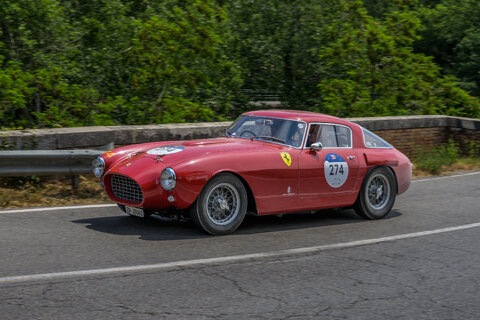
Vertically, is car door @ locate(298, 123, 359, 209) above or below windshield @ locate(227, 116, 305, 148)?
below

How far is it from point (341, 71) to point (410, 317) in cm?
1428

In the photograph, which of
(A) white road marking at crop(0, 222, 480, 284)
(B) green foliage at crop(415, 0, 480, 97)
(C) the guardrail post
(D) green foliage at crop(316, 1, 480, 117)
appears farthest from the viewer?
(B) green foliage at crop(415, 0, 480, 97)

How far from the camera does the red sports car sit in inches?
284

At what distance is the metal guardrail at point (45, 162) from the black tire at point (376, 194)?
3957 mm

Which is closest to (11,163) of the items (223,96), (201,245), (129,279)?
(201,245)

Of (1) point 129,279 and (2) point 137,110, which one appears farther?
(2) point 137,110

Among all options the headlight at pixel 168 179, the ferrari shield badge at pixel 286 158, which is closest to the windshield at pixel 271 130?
the ferrari shield badge at pixel 286 158

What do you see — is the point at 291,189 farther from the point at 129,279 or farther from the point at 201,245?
the point at 129,279

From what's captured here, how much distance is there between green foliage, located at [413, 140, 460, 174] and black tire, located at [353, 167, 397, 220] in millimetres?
5039

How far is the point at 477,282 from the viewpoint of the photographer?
6102mm

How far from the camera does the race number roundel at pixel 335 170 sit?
27.7 ft

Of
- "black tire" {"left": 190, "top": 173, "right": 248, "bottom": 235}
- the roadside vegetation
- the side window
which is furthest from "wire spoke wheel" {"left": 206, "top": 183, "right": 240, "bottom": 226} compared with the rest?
the roadside vegetation

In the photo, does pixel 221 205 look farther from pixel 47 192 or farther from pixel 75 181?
pixel 47 192

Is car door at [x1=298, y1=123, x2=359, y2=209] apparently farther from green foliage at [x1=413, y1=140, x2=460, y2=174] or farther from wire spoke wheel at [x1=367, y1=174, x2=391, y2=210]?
green foliage at [x1=413, y1=140, x2=460, y2=174]
